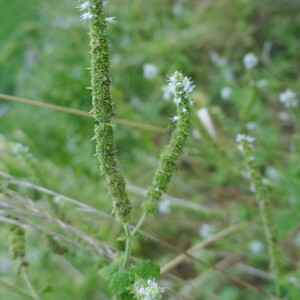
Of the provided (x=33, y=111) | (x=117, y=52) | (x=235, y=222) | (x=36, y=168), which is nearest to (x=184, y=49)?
(x=117, y=52)

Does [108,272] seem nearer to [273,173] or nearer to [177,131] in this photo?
[177,131]

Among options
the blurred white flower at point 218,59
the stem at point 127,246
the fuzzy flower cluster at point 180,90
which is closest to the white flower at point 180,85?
the fuzzy flower cluster at point 180,90

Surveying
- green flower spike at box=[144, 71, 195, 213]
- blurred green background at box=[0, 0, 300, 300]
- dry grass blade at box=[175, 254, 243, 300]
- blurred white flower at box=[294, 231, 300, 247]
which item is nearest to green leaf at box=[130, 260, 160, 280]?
green flower spike at box=[144, 71, 195, 213]

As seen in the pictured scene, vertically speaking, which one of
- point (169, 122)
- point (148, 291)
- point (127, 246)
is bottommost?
point (148, 291)

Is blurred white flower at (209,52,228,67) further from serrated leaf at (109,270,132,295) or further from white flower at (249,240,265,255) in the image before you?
serrated leaf at (109,270,132,295)

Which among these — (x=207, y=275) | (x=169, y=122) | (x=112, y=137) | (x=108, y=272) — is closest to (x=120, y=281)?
(x=108, y=272)

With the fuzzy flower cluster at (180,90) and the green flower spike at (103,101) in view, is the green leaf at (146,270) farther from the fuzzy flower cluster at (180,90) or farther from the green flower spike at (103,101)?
the fuzzy flower cluster at (180,90)

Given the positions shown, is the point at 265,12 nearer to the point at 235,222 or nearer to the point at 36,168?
the point at 235,222
